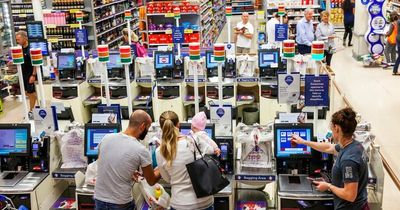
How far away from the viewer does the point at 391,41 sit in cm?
1257

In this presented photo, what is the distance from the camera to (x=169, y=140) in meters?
3.73

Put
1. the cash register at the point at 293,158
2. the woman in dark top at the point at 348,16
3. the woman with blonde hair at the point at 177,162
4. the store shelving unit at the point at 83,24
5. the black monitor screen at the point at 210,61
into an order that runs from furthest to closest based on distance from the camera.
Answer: the woman in dark top at the point at 348,16 → the store shelving unit at the point at 83,24 → the black monitor screen at the point at 210,61 → the cash register at the point at 293,158 → the woman with blonde hair at the point at 177,162

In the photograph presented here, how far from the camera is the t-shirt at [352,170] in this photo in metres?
3.46

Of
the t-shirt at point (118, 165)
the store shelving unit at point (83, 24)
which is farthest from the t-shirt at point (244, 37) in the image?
the t-shirt at point (118, 165)

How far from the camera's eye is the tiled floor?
7.06 meters

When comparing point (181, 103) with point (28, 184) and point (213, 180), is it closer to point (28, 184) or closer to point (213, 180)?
point (28, 184)

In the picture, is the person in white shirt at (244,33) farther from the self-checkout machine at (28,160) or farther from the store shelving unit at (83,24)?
the self-checkout machine at (28,160)

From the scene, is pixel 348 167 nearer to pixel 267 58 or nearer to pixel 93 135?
pixel 93 135

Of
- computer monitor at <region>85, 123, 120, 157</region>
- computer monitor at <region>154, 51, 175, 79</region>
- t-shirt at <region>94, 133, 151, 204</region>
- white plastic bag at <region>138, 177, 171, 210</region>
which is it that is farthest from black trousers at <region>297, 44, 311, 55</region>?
t-shirt at <region>94, 133, 151, 204</region>

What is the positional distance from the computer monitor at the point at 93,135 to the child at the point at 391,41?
9.67 metres

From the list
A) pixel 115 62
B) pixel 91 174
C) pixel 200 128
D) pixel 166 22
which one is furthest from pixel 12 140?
pixel 166 22

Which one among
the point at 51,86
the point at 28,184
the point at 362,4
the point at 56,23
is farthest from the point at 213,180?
the point at 362,4

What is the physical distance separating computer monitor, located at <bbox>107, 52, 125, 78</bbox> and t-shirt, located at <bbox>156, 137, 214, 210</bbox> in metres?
5.36

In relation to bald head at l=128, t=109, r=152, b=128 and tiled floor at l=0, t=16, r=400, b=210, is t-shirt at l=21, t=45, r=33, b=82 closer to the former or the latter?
tiled floor at l=0, t=16, r=400, b=210
